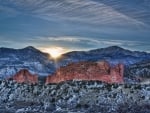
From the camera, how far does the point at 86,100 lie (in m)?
183

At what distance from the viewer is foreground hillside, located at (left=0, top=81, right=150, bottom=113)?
174 metres

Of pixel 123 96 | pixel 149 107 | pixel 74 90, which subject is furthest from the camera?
pixel 74 90

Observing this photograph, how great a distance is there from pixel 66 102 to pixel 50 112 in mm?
12155

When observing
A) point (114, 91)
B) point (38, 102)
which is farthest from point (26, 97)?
point (114, 91)

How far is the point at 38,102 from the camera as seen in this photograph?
192m

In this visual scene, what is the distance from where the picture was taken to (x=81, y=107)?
179 metres

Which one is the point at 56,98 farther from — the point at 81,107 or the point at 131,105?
the point at 131,105

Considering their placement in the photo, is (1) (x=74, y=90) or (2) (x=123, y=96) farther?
(1) (x=74, y=90)

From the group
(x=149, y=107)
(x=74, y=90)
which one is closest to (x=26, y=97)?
(x=74, y=90)

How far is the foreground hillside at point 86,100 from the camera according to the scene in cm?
17450

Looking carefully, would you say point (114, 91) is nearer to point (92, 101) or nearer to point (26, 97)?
point (92, 101)

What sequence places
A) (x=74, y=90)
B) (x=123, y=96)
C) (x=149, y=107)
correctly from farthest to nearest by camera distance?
(x=74, y=90)
(x=123, y=96)
(x=149, y=107)

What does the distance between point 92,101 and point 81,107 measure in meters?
5.63

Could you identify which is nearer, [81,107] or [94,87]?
[81,107]
